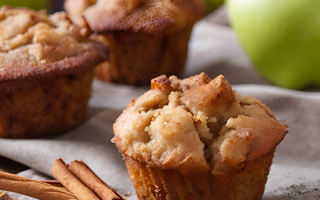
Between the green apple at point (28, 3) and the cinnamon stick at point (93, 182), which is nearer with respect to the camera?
the cinnamon stick at point (93, 182)

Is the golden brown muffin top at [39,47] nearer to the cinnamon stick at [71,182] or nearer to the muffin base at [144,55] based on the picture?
the muffin base at [144,55]


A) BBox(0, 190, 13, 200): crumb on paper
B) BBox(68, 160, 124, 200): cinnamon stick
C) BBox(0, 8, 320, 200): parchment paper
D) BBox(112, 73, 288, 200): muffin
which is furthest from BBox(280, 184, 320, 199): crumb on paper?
BBox(0, 190, 13, 200): crumb on paper

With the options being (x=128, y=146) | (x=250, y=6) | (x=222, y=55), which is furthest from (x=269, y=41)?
(x=128, y=146)

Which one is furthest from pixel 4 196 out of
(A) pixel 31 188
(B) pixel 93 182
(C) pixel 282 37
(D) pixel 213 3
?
(D) pixel 213 3

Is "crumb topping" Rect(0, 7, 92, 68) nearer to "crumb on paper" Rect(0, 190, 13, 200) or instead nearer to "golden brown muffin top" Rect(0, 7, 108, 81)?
"golden brown muffin top" Rect(0, 7, 108, 81)

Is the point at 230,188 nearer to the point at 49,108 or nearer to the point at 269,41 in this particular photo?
the point at 49,108

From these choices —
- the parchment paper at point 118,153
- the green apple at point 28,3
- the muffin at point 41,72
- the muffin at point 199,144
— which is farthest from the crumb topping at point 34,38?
the green apple at point 28,3

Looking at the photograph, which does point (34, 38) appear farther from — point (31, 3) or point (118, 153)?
point (31, 3)
